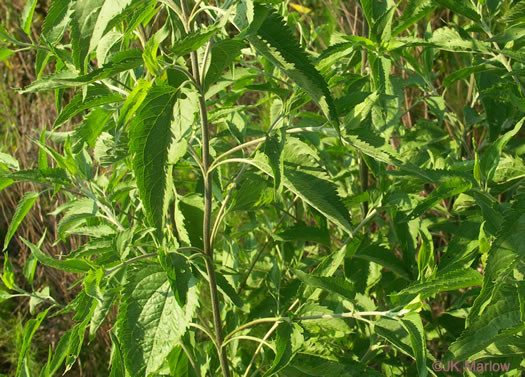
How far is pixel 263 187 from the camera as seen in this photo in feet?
4.28

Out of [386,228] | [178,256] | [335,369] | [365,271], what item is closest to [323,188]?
[178,256]

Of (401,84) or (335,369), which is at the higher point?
(401,84)

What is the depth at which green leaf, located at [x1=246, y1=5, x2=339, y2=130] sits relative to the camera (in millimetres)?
832

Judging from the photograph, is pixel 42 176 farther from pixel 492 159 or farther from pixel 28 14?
pixel 492 159

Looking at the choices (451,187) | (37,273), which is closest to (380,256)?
(451,187)

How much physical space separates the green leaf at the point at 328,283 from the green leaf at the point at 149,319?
0.25 m

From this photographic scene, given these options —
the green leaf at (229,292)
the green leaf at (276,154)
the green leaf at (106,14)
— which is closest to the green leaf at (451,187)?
the green leaf at (276,154)

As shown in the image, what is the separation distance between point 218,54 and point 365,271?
0.83 metres

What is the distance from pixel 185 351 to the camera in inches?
56.6

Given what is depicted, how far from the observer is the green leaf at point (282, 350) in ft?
3.73

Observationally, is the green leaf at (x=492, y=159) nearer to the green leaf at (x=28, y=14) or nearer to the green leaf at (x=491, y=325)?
the green leaf at (x=491, y=325)

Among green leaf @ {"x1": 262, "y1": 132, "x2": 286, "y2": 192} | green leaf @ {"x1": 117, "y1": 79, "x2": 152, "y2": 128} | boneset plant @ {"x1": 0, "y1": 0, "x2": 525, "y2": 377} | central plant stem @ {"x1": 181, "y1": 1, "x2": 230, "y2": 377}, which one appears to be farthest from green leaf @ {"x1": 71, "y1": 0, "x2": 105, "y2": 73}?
green leaf @ {"x1": 262, "y1": 132, "x2": 286, "y2": 192}

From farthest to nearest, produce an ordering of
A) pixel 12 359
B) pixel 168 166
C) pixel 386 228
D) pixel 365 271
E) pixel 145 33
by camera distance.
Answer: pixel 12 359
pixel 386 228
pixel 365 271
pixel 145 33
pixel 168 166

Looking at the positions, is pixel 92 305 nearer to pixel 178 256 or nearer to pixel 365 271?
pixel 178 256
